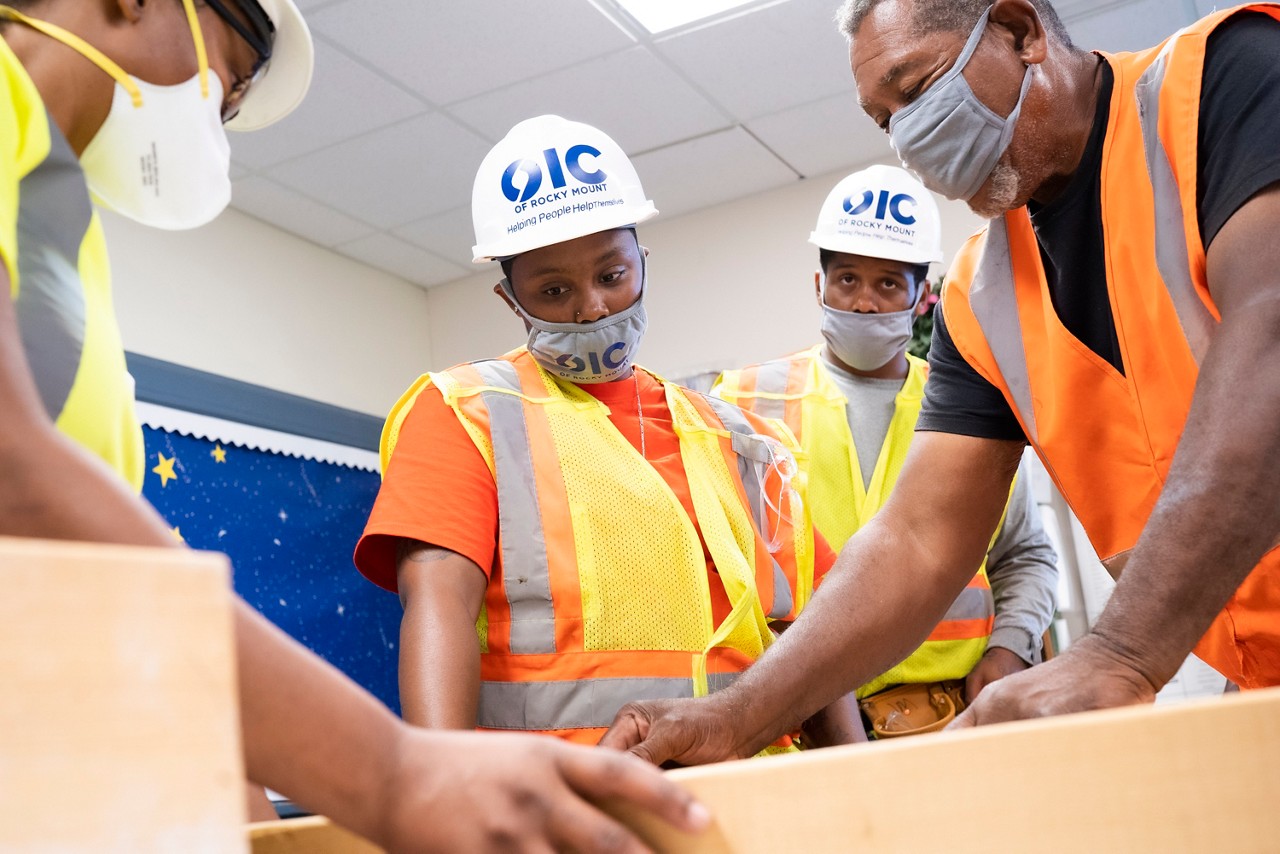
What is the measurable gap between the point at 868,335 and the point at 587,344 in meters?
1.00

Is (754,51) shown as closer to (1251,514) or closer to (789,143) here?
(789,143)

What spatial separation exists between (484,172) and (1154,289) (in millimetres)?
1086

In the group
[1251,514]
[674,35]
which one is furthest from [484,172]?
[674,35]

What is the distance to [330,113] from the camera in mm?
3943

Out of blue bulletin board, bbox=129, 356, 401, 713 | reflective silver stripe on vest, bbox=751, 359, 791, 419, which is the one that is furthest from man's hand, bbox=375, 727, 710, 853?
blue bulletin board, bbox=129, 356, 401, 713

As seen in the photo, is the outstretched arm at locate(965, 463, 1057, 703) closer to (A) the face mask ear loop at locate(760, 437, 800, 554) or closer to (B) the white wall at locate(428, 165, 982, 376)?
(A) the face mask ear loop at locate(760, 437, 800, 554)

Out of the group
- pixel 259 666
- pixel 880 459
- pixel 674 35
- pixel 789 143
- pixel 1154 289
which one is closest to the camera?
pixel 259 666

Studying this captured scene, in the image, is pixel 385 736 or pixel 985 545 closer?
pixel 385 736

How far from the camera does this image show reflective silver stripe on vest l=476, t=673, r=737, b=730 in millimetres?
1583

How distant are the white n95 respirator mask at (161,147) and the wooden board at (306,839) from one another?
0.61 meters

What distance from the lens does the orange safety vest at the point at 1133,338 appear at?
1.31m

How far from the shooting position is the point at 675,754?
55.3 inches

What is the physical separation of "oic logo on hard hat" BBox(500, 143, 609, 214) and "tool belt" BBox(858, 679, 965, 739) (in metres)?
1.23

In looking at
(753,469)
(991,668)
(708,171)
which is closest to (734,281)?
(708,171)
